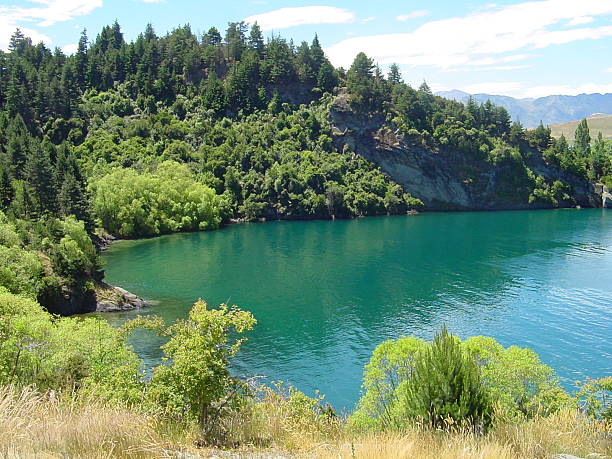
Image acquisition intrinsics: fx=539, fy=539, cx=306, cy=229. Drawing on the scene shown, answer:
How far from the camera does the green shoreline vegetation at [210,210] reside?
1358cm

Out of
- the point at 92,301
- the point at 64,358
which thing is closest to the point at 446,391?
the point at 64,358

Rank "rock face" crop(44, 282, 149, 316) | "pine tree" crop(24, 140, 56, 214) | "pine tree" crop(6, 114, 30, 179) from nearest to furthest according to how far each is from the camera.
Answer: "rock face" crop(44, 282, 149, 316) < "pine tree" crop(24, 140, 56, 214) < "pine tree" crop(6, 114, 30, 179)

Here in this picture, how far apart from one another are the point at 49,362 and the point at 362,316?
39.6m

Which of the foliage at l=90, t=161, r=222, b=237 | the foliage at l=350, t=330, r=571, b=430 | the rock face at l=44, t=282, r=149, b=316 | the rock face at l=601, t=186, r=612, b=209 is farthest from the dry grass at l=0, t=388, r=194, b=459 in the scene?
the rock face at l=601, t=186, r=612, b=209

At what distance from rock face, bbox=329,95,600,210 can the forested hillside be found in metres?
0.61

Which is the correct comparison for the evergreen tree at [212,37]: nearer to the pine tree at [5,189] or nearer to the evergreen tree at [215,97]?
the evergreen tree at [215,97]

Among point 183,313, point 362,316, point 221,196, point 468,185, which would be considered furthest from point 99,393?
point 468,185

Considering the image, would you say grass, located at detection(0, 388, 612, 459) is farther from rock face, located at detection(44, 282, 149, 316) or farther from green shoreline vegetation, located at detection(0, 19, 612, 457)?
rock face, located at detection(44, 282, 149, 316)

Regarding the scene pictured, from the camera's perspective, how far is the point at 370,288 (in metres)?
71.4

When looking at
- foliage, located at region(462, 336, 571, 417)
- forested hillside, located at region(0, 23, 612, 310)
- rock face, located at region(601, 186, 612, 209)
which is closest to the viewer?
foliage, located at region(462, 336, 571, 417)

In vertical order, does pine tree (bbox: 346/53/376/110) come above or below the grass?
above

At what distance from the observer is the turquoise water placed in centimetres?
4844

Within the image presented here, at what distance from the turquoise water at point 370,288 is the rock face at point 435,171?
39.9 metres

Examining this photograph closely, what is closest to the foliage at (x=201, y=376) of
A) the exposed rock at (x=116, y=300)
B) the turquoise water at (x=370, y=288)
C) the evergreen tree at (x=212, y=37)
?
the turquoise water at (x=370, y=288)
